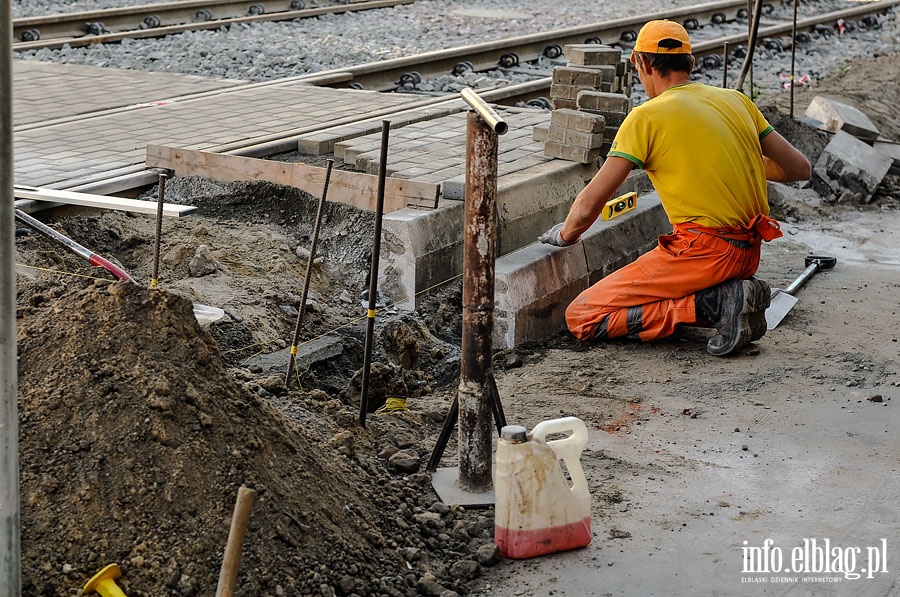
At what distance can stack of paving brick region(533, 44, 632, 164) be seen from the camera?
24.4 feet

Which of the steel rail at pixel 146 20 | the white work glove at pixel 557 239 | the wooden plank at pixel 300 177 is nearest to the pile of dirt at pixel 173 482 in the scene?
the white work glove at pixel 557 239

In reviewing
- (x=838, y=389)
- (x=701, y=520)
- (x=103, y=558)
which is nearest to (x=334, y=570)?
(x=103, y=558)

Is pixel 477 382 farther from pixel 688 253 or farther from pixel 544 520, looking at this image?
pixel 688 253

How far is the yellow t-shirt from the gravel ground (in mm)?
6330

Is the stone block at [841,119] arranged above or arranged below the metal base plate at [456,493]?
above

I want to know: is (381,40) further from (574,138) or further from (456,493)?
(456,493)

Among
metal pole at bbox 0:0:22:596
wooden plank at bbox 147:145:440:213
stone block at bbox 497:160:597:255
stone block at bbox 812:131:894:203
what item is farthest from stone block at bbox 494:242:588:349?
stone block at bbox 812:131:894:203

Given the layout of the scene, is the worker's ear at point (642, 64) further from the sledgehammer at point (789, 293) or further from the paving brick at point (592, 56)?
the paving brick at point (592, 56)

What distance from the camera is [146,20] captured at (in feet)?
47.9

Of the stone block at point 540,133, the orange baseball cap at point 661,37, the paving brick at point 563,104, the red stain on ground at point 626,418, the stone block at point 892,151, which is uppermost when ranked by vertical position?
the orange baseball cap at point 661,37

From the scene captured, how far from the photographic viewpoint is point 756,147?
606 centimetres

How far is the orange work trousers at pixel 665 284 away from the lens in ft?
19.7

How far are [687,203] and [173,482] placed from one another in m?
3.36

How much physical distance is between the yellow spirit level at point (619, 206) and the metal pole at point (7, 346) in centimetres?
470
